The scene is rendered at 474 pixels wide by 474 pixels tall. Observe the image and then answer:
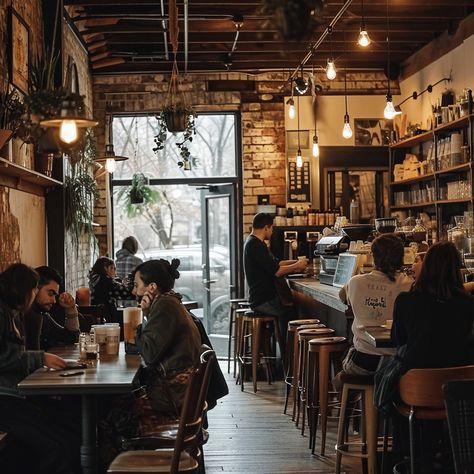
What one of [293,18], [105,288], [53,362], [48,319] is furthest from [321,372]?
[293,18]

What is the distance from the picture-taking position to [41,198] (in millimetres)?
7754

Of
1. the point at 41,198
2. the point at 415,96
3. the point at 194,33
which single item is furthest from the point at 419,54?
the point at 41,198

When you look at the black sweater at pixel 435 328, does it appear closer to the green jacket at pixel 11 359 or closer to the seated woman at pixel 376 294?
the seated woman at pixel 376 294

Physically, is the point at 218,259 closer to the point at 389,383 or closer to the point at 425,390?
the point at 389,383

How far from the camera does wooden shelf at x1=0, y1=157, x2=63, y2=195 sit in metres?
5.84

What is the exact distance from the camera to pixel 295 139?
11430 millimetres

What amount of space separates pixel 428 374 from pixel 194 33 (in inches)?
264

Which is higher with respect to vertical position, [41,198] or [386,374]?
[41,198]

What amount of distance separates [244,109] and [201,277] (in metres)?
2.34

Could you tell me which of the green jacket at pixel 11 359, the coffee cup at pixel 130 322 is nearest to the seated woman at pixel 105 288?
the coffee cup at pixel 130 322

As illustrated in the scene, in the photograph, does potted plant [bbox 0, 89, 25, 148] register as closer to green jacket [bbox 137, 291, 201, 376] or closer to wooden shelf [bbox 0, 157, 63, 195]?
wooden shelf [bbox 0, 157, 63, 195]

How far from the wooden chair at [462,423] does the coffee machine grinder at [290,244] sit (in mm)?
7937

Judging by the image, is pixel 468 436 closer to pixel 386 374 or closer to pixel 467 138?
pixel 386 374

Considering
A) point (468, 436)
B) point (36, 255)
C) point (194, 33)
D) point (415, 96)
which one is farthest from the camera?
point (415, 96)
